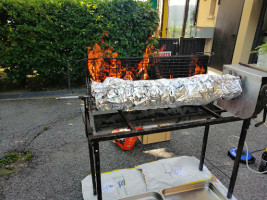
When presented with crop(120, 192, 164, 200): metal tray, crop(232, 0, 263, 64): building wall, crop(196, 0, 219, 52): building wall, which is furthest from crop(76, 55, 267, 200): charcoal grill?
crop(196, 0, 219, 52): building wall

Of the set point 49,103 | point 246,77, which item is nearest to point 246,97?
point 246,77

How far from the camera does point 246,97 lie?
5.65ft

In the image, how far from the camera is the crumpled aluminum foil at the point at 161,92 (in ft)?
5.09

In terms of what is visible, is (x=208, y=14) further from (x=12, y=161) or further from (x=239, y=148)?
(x=12, y=161)

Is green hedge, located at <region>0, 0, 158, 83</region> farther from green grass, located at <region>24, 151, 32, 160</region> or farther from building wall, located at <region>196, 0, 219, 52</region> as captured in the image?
building wall, located at <region>196, 0, 219, 52</region>

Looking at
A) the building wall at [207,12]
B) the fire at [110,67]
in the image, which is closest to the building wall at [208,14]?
the building wall at [207,12]

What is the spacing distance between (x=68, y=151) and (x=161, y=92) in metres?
2.03

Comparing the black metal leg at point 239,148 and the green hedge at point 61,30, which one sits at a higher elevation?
the green hedge at point 61,30

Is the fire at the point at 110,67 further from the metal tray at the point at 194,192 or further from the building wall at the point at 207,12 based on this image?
the building wall at the point at 207,12

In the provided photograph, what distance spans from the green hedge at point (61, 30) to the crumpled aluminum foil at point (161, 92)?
3838 mm

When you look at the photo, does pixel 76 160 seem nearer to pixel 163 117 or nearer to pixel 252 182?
pixel 163 117

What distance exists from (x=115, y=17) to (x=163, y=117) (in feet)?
13.1

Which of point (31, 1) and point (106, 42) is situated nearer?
point (31, 1)

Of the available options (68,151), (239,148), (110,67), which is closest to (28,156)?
(68,151)
